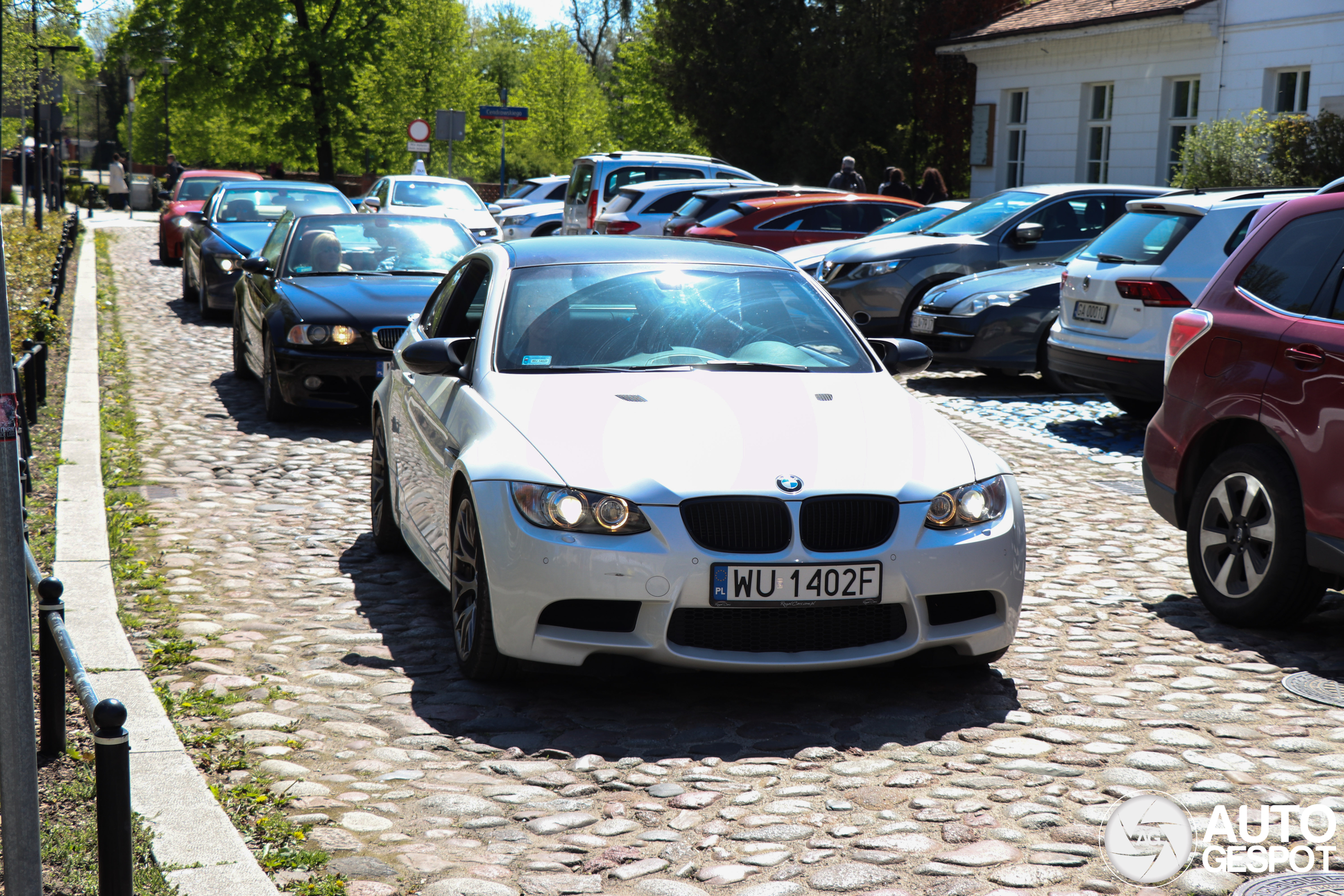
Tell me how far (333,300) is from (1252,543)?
7.05 m

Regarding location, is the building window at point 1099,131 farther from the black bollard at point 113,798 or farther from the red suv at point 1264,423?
the black bollard at point 113,798

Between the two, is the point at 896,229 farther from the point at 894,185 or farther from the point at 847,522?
the point at 847,522

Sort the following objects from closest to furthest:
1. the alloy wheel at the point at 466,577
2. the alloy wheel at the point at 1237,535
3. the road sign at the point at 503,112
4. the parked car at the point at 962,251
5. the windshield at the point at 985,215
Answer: the alloy wheel at the point at 466,577 < the alloy wheel at the point at 1237,535 < the parked car at the point at 962,251 < the windshield at the point at 985,215 < the road sign at the point at 503,112

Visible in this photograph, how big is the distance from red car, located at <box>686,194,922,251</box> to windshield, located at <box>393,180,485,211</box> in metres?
5.46

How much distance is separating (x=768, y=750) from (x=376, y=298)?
23.4 feet

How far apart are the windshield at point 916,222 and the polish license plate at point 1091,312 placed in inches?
199

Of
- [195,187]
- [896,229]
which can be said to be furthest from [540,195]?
[896,229]

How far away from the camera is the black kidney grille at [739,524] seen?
461 cm

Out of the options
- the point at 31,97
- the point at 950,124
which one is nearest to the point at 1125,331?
the point at 950,124

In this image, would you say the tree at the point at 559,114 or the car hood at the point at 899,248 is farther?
the tree at the point at 559,114

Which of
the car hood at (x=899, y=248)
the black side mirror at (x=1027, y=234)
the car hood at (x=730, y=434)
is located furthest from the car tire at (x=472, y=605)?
the black side mirror at (x=1027, y=234)

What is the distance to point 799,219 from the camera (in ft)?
59.6

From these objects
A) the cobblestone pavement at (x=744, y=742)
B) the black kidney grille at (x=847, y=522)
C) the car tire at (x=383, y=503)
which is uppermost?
the black kidney grille at (x=847, y=522)

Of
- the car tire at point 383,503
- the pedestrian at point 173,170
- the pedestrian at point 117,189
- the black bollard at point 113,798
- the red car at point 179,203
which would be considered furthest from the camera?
the pedestrian at point 117,189
